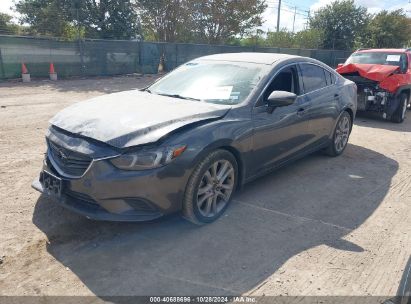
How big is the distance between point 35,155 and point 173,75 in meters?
2.44

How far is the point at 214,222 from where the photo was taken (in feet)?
11.9

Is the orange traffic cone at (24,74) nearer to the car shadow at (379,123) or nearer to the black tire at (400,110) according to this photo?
the car shadow at (379,123)

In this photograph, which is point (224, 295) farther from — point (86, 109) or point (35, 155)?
point (35, 155)

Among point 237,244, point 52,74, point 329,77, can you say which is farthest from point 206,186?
point 52,74

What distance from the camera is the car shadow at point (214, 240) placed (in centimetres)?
277

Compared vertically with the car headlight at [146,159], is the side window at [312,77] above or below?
above

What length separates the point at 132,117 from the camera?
11.1 feet

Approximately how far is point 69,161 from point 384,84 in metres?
7.83

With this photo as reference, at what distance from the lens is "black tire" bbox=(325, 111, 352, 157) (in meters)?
5.80

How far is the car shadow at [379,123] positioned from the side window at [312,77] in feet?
12.7

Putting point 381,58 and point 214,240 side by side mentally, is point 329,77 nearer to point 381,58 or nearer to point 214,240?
point 214,240

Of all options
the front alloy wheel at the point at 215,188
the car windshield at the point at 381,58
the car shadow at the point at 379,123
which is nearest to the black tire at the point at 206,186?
the front alloy wheel at the point at 215,188

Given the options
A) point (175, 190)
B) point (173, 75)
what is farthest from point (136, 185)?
point (173, 75)

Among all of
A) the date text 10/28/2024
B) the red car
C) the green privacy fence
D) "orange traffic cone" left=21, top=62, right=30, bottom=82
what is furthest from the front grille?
the green privacy fence
